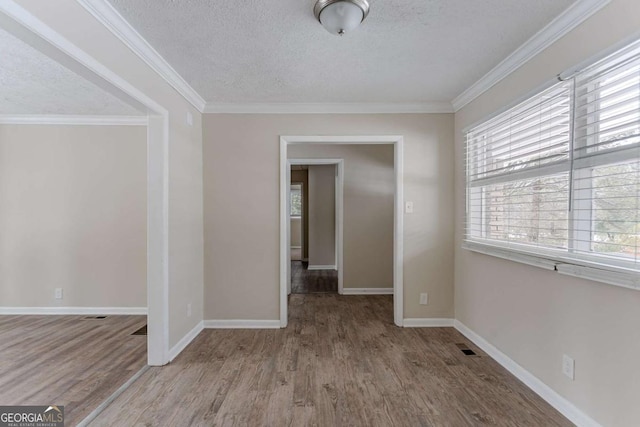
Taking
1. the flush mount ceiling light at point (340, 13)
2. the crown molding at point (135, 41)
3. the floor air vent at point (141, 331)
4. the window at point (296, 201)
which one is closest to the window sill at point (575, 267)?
the flush mount ceiling light at point (340, 13)

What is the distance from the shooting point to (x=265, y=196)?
3312mm

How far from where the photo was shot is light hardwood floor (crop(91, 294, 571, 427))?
1.84 m

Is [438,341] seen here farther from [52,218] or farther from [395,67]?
[52,218]

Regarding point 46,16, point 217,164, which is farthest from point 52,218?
point 46,16

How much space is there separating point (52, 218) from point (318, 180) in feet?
14.1

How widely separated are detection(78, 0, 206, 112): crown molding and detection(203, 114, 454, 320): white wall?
2.18 feet

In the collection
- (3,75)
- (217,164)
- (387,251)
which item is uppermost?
(3,75)

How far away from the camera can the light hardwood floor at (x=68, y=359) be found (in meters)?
2.02

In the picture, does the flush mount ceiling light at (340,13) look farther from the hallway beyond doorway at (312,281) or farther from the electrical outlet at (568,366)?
the hallway beyond doorway at (312,281)

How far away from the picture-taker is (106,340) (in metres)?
2.94

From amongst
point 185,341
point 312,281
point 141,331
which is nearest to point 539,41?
point 185,341

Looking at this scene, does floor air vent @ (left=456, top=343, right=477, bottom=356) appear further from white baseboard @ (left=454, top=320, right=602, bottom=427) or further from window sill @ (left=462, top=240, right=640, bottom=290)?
window sill @ (left=462, top=240, right=640, bottom=290)

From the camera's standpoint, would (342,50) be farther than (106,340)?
No

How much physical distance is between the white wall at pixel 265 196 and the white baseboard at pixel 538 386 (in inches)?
35.3
